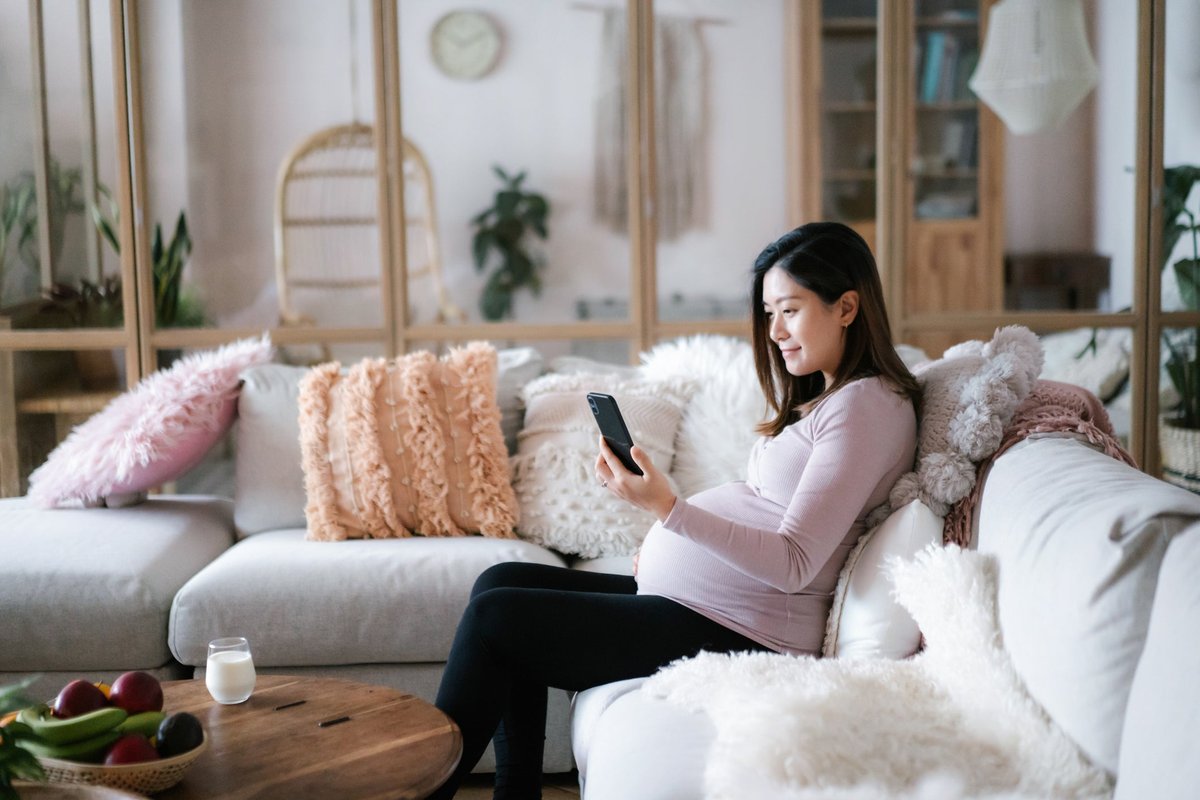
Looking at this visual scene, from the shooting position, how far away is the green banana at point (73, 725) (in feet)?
4.42

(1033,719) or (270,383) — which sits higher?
(270,383)

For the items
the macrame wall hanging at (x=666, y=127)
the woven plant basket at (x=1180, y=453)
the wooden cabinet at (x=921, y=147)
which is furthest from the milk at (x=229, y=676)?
the woven plant basket at (x=1180, y=453)

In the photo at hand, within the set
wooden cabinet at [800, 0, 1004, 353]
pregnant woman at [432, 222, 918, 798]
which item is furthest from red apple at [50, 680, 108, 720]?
wooden cabinet at [800, 0, 1004, 353]

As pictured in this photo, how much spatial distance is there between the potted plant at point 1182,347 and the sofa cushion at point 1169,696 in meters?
2.26

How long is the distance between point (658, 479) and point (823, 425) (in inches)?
11.1

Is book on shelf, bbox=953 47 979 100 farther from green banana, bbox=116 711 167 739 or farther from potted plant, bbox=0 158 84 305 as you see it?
green banana, bbox=116 711 167 739

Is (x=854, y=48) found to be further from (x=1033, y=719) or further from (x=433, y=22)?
(x=1033, y=719)

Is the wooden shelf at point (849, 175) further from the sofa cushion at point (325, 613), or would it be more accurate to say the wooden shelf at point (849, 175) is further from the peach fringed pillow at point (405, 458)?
the sofa cushion at point (325, 613)

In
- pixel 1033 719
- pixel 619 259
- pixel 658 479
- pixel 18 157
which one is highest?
pixel 18 157

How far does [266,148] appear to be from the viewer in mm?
3303

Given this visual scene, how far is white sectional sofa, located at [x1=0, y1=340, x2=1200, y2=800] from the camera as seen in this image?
123 centimetres

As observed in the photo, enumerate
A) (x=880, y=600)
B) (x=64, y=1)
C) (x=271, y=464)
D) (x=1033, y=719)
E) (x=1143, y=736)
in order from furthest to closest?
(x=64, y=1) → (x=271, y=464) → (x=880, y=600) → (x=1033, y=719) → (x=1143, y=736)

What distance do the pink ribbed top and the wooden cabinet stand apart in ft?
5.16

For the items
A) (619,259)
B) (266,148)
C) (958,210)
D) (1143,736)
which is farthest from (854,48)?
(1143,736)
